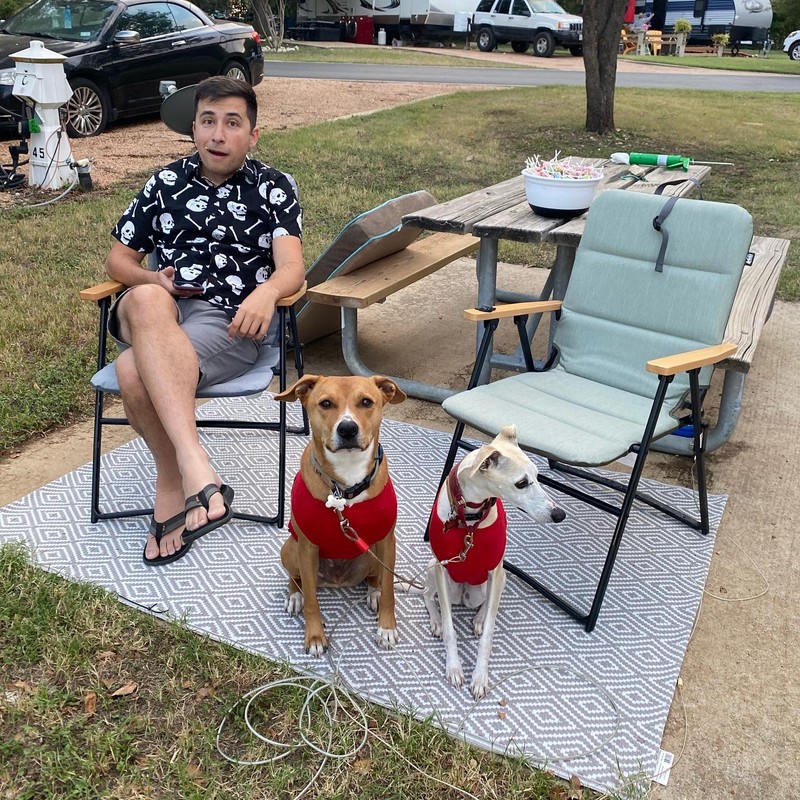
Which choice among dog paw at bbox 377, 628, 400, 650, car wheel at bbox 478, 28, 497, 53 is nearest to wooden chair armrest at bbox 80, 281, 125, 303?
dog paw at bbox 377, 628, 400, 650

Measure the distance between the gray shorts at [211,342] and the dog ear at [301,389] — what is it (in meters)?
0.57

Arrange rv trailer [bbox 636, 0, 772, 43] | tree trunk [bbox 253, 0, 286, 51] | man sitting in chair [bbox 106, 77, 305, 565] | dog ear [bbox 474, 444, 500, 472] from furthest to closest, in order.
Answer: rv trailer [bbox 636, 0, 772, 43] < tree trunk [bbox 253, 0, 286, 51] < man sitting in chair [bbox 106, 77, 305, 565] < dog ear [bbox 474, 444, 500, 472]

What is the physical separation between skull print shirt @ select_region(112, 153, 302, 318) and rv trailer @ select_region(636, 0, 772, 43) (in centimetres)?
3623

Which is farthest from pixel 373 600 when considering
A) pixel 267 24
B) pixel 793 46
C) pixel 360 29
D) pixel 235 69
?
pixel 793 46

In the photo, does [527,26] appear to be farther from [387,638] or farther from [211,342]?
[387,638]

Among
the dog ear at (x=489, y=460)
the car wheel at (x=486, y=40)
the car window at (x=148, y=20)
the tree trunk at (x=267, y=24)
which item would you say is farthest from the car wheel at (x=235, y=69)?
the car wheel at (x=486, y=40)

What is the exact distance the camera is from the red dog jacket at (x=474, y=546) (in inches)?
91.0

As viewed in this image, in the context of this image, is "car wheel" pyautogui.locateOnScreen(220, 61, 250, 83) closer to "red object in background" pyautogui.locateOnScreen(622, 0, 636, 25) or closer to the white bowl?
the white bowl

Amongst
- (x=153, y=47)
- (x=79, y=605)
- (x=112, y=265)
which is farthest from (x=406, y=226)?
(x=153, y=47)

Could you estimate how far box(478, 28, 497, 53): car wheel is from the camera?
27.4m

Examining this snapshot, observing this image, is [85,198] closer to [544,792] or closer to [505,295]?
[505,295]

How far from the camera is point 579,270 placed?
3320 mm

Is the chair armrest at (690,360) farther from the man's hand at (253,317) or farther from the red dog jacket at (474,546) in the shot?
the man's hand at (253,317)

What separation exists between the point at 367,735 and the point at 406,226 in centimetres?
243
